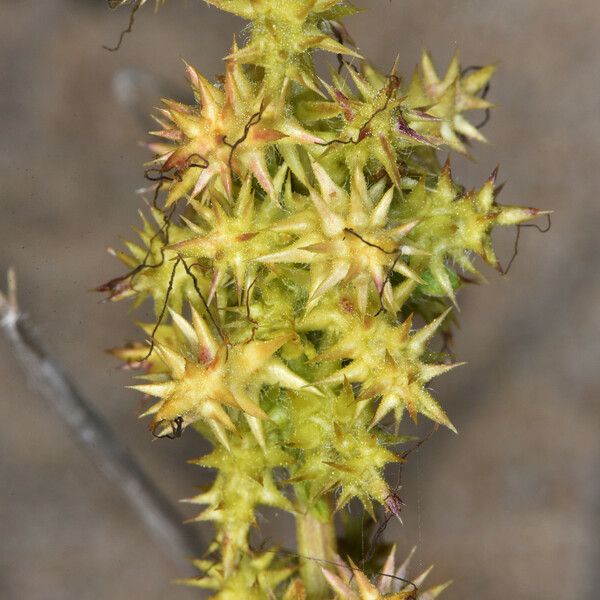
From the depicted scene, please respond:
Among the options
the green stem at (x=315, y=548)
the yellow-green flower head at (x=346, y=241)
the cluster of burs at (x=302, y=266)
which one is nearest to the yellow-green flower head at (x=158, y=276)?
the cluster of burs at (x=302, y=266)

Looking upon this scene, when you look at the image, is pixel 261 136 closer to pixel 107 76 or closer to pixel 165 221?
pixel 165 221

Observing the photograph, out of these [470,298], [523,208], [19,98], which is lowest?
[470,298]

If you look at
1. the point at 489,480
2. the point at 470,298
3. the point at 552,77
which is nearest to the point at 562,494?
the point at 489,480

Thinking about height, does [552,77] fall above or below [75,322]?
above

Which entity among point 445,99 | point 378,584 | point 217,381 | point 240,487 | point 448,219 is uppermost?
point 445,99

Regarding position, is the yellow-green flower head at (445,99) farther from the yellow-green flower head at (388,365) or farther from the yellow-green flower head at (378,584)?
the yellow-green flower head at (378,584)

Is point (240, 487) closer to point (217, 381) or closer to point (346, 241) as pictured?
point (217, 381)

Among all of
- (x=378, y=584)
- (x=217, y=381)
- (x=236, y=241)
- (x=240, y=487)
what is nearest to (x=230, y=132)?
(x=236, y=241)

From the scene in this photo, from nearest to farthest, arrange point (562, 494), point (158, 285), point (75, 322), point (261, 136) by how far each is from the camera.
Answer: point (261, 136) < point (158, 285) < point (562, 494) < point (75, 322)
